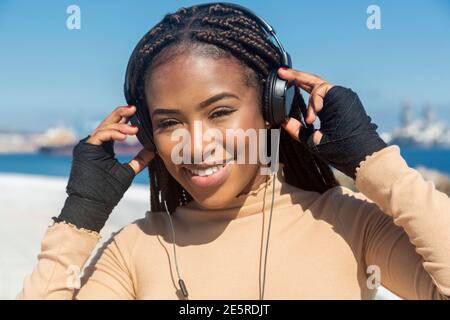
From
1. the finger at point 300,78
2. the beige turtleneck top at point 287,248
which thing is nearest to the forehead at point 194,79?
the finger at point 300,78

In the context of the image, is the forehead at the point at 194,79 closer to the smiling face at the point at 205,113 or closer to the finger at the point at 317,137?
the smiling face at the point at 205,113

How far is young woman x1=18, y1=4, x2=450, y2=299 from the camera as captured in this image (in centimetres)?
147

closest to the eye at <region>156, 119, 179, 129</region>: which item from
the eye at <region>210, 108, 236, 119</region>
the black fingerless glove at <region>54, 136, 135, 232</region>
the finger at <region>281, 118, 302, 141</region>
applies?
the eye at <region>210, 108, 236, 119</region>

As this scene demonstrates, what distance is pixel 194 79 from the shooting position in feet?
5.04

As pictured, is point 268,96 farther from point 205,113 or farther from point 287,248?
point 287,248

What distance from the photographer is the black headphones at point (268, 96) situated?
161cm

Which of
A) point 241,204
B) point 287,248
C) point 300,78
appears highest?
point 300,78

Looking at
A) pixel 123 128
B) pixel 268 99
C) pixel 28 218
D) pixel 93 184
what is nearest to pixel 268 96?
pixel 268 99

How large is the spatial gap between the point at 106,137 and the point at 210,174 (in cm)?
40

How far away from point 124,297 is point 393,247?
2.63 feet

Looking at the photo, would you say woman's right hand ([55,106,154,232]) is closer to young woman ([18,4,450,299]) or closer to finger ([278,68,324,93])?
young woman ([18,4,450,299])

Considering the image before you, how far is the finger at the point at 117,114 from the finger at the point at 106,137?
4 centimetres

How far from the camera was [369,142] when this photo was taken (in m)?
1.48

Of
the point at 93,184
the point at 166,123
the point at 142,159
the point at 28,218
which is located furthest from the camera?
Result: the point at 28,218
